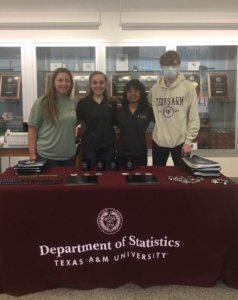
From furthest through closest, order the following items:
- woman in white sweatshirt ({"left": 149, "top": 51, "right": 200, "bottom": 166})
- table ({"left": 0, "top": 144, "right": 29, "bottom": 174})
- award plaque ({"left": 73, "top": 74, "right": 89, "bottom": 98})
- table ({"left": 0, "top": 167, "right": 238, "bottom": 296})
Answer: award plaque ({"left": 73, "top": 74, "right": 89, "bottom": 98}) < table ({"left": 0, "top": 144, "right": 29, "bottom": 174}) < woman in white sweatshirt ({"left": 149, "top": 51, "right": 200, "bottom": 166}) < table ({"left": 0, "top": 167, "right": 238, "bottom": 296})

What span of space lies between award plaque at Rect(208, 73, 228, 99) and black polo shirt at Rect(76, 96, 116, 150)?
1.93 meters

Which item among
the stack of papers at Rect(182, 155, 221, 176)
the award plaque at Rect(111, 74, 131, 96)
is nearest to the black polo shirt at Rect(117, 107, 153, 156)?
the stack of papers at Rect(182, 155, 221, 176)

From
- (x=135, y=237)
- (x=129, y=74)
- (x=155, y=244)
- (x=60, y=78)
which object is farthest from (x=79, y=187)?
(x=129, y=74)

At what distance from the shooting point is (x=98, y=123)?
278cm

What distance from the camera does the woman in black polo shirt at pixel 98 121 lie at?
2.78 metres

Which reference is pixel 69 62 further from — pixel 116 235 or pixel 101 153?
pixel 116 235

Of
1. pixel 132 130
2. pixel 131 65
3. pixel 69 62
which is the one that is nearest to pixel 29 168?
pixel 132 130

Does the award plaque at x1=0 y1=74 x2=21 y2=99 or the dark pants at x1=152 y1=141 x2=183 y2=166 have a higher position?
the award plaque at x1=0 y1=74 x2=21 y2=99

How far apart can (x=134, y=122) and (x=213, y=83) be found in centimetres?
191

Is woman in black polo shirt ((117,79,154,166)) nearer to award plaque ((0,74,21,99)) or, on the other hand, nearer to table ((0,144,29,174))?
table ((0,144,29,174))

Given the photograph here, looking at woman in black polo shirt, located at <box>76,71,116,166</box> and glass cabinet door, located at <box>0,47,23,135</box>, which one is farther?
glass cabinet door, located at <box>0,47,23,135</box>

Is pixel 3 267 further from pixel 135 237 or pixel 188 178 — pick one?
pixel 188 178

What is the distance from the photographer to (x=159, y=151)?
2.83 metres

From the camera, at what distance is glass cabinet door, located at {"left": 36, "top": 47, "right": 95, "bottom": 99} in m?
4.22
